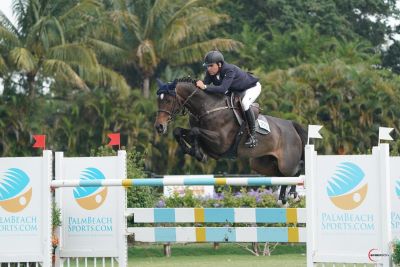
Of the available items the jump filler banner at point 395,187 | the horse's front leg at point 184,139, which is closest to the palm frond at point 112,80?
the horse's front leg at point 184,139

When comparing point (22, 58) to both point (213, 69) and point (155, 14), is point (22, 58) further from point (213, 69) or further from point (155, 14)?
point (213, 69)

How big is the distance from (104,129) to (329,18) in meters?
11.3

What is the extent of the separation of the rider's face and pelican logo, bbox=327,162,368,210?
8.61 feet

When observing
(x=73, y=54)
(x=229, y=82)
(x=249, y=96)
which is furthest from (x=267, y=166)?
(x=73, y=54)

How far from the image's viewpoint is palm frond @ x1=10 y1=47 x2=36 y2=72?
2519cm

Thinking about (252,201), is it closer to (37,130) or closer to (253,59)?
(37,130)

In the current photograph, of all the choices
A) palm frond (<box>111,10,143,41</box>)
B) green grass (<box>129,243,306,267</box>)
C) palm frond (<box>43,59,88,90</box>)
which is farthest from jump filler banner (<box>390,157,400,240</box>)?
palm frond (<box>111,10,143,41</box>)

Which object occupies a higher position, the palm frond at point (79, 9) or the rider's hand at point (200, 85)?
the palm frond at point (79, 9)

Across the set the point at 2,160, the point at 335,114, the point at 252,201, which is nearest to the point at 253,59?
the point at 335,114

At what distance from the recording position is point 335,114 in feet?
91.7

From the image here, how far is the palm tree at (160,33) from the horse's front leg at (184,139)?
19320mm

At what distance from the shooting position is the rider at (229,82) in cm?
984

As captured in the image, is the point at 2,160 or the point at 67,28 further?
the point at 67,28

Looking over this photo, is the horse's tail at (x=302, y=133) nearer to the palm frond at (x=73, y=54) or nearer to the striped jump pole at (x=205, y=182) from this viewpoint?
the striped jump pole at (x=205, y=182)
